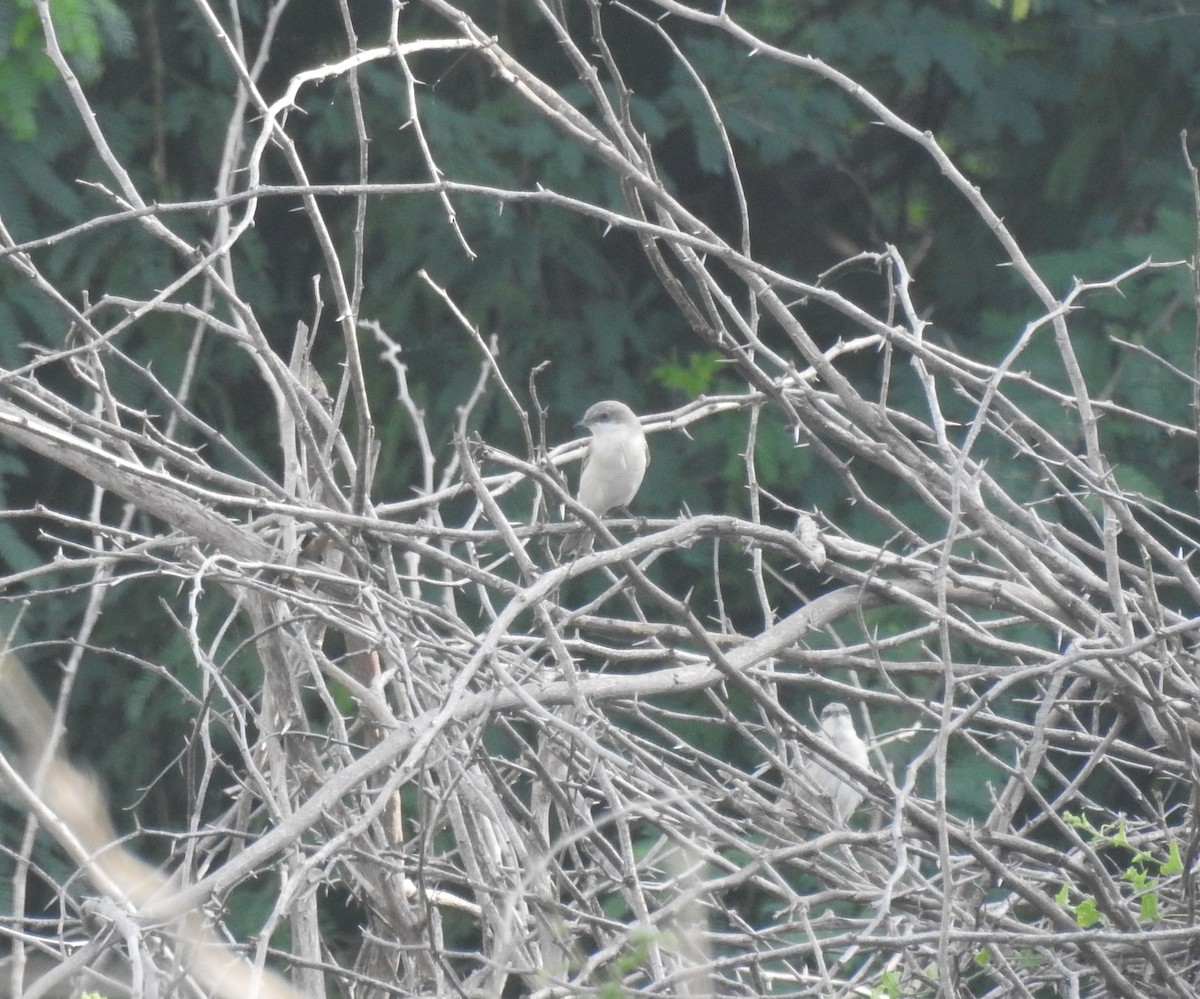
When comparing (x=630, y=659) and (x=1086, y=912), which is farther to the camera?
(x=630, y=659)

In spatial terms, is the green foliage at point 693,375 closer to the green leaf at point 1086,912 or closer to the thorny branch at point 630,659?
the thorny branch at point 630,659

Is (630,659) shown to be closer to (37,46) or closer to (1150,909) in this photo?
(1150,909)

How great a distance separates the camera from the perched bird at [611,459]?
525 centimetres

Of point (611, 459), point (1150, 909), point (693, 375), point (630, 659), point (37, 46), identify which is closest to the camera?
point (1150, 909)

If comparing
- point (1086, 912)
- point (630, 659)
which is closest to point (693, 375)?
point (630, 659)

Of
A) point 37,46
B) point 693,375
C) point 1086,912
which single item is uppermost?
point 37,46

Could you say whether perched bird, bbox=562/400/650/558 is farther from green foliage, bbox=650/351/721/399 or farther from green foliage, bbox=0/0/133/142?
green foliage, bbox=0/0/133/142

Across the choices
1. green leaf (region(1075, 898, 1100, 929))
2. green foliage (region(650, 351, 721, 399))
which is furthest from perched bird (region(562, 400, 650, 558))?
green leaf (region(1075, 898, 1100, 929))

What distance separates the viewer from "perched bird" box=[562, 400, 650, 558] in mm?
5250

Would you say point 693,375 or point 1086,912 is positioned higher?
point 1086,912

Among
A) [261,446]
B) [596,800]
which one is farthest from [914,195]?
[596,800]

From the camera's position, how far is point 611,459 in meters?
5.28

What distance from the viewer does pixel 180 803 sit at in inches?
270

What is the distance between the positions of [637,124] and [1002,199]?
1.69m
